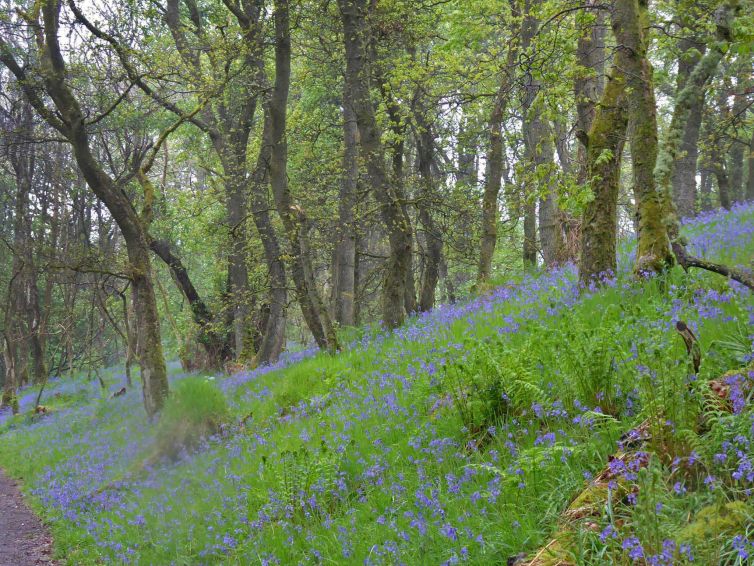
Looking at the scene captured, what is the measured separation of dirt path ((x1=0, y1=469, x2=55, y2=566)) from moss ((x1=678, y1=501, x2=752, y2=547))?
317 inches

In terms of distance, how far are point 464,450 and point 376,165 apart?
25.4 feet

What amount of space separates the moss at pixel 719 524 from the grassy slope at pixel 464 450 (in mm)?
40

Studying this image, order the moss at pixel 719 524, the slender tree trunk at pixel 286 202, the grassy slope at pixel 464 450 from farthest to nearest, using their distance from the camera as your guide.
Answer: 1. the slender tree trunk at pixel 286 202
2. the grassy slope at pixel 464 450
3. the moss at pixel 719 524

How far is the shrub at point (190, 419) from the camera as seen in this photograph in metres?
9.94

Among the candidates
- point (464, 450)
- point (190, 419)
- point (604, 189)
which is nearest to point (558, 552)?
point (464, 450)

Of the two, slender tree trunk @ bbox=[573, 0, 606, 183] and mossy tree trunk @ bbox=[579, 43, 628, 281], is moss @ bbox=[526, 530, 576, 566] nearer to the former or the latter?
mossy tree trunk @ bbox=[579, 43, 628, 281]

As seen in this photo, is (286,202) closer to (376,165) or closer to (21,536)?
(376,165)

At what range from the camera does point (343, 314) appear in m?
15.9

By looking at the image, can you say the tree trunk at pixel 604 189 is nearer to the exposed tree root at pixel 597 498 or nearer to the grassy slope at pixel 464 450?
the grassy slope at pixel 464 450

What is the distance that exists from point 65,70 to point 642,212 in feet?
35.9

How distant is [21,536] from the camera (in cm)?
883

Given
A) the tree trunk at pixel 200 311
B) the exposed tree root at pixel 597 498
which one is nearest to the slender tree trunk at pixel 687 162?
the exposed tree root at pixel 597 498

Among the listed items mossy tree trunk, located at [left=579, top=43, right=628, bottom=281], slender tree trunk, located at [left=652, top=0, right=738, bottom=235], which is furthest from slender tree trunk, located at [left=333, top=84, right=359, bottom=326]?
slender tree trunk, located at [left=652, top=0, right=738, bottom=235]

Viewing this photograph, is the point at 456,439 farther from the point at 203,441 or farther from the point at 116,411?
the point at 116,411
